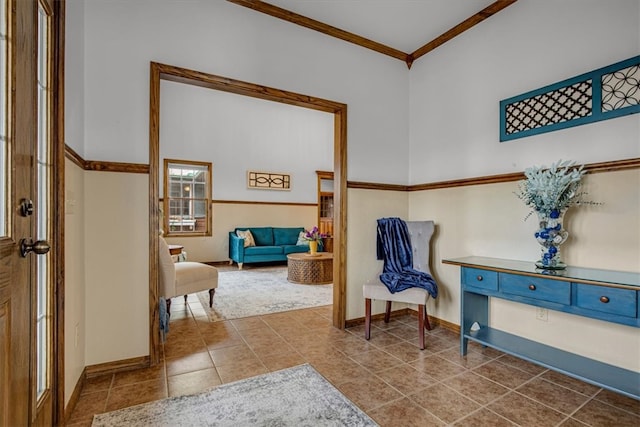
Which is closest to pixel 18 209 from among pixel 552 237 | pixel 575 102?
pixel 552 237

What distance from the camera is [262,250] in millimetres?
6500

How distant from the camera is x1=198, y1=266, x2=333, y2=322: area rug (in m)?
3.66

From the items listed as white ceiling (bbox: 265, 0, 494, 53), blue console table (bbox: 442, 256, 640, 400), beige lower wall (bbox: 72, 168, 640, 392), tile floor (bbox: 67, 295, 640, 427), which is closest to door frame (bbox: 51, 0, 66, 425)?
beige lower wall (bbox: 72, 168, 640, 392)

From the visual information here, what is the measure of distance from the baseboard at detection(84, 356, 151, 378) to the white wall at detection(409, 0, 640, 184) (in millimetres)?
3100

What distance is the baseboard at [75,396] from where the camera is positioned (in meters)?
1.69

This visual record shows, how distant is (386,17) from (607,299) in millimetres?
2820

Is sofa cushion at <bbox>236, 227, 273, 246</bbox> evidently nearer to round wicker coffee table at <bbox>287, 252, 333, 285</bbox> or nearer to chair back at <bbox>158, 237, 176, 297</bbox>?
round wicker coffee table at <bbox>287, 252, 333, 285</bbox>

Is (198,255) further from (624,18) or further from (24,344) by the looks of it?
(624,18)

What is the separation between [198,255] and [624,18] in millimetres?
6907

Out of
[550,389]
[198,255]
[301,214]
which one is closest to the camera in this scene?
[550,389]

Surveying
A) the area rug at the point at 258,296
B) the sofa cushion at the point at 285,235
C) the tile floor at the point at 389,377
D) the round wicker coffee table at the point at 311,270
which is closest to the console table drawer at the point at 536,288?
the tile floor at the point at 389,377

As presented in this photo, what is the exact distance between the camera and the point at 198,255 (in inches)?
263

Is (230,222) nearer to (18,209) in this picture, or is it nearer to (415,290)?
(415,290)

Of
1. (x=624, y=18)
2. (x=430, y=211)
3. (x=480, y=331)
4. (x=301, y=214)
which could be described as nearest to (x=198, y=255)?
(x=301, y=214)
